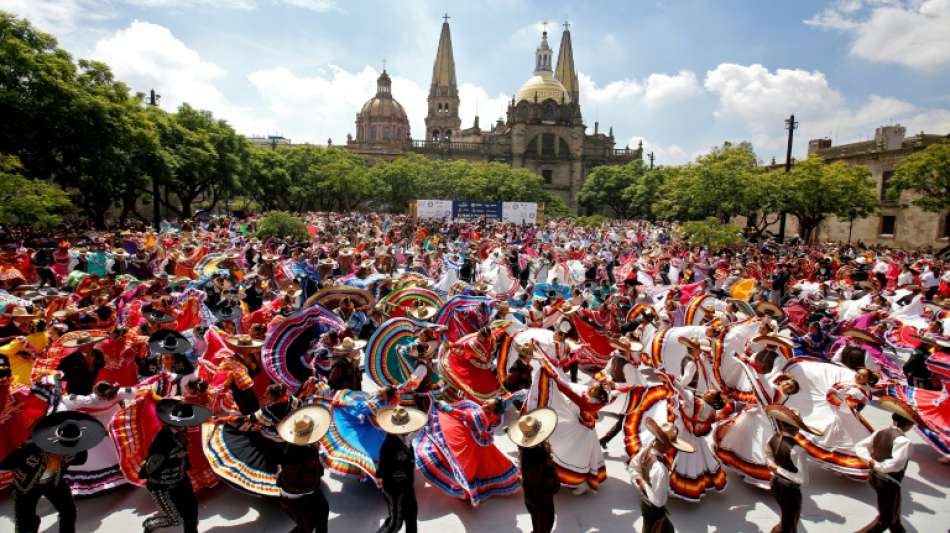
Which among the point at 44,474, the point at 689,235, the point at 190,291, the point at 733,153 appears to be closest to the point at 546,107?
the point at 733,153

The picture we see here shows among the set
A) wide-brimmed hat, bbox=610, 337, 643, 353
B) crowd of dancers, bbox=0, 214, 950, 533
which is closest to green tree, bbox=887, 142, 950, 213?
crowd of dancers, bbox=0, 214, 950, 533

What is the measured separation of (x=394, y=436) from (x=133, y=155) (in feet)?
81.6

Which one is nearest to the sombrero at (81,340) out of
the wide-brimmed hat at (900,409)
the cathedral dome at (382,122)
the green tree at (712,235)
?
the wide-brimmed hat at (900,409)

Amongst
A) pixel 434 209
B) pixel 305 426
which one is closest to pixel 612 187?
pixel 434 209

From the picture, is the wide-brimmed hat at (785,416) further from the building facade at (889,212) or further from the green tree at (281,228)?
the building facade at (889,212)

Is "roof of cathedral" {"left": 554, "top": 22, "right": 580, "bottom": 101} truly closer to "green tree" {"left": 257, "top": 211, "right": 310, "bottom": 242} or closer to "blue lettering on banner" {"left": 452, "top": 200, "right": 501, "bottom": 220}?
"blue lettering on banner" {"left": 452, "top": 200, "right": 501, "bottom": 220}

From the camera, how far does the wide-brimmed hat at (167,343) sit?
596cm

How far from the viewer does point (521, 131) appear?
246 feet

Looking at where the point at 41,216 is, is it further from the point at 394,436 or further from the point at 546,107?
the point at 546,107

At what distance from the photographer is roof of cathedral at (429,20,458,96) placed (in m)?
80.8

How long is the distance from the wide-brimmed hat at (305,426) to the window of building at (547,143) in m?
75.1

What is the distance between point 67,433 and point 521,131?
7444 cm

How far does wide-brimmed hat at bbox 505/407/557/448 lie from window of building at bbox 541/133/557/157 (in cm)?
7485

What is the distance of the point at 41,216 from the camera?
16.0m
